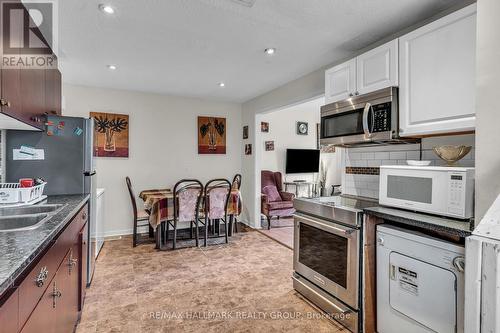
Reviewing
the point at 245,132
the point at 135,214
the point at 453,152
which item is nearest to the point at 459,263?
the point at 453,152

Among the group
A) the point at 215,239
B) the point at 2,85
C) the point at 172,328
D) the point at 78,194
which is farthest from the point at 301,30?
the point at 215,239

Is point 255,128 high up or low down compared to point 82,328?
up

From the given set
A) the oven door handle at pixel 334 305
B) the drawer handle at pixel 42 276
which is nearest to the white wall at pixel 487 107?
the oven door handle at pixel 334 305

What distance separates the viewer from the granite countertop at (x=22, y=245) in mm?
793

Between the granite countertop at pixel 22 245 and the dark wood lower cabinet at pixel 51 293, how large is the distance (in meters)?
0.06

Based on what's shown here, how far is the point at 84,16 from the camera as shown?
2164mm

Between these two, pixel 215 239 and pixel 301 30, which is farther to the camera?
pixel 215 239

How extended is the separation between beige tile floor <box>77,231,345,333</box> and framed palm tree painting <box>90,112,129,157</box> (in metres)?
1.57

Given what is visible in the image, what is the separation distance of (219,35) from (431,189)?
2.13 meters

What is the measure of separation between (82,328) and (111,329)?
0.22 metres

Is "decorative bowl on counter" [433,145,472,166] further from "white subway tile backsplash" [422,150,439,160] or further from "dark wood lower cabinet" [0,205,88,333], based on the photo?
"dark wood lower cabinet" [0,205,88,333]

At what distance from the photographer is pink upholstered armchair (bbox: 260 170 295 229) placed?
499cm

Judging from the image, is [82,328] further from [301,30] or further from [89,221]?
[301,30]

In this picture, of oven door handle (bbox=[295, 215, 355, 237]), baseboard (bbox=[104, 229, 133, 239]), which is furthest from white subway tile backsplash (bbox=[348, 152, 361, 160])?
baseboard (bbox=[104, 229, 133, 239])
